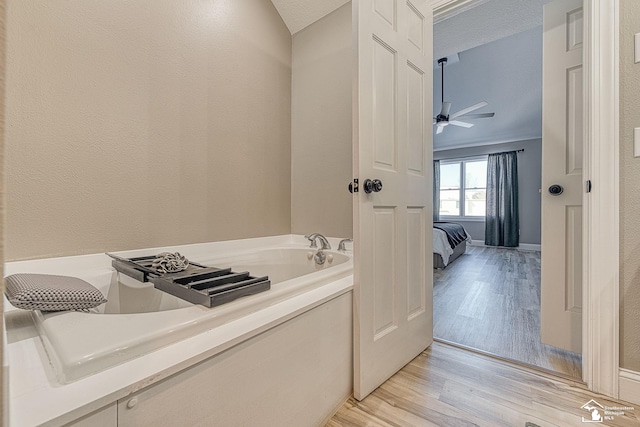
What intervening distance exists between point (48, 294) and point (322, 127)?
74.1 inches

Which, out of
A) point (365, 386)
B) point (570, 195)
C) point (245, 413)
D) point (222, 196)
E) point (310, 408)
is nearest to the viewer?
point (245, 413)

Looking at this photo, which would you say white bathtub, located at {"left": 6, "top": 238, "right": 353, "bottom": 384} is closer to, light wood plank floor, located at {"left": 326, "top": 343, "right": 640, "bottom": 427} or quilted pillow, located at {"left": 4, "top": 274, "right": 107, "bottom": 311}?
quilted pillow, located at {"left": 4, "top": 274, "right": 107, "bottom": 311}

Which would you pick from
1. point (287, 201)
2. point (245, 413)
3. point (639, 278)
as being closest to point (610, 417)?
point (639, 278)

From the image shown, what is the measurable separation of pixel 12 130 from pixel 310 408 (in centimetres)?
165

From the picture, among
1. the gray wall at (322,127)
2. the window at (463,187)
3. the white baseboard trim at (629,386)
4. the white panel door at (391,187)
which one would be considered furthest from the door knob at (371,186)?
the window at (463,187)

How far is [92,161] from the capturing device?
1.33m

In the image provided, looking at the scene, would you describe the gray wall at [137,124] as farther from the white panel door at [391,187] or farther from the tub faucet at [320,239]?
the white panel door at [391,187]

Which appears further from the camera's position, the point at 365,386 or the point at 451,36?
the point at 451,36

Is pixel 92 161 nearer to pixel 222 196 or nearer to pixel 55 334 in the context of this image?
pixel 222 196

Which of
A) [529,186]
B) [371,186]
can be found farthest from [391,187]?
[529,186]

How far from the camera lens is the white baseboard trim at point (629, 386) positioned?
1199 mm

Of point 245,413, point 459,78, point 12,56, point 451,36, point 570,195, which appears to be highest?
point 459,78

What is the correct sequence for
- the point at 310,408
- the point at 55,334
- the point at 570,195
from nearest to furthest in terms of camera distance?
the point at 55,334 < the point at 310,408 < the point at 570,195

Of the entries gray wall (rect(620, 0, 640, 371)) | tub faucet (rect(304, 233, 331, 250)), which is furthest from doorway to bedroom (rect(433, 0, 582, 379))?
tub faucet (rect(304, 233, 331, 250))
